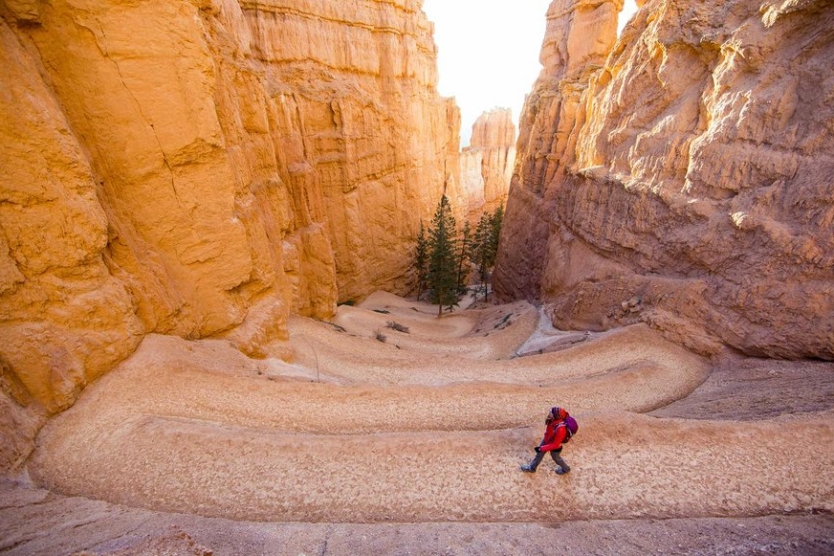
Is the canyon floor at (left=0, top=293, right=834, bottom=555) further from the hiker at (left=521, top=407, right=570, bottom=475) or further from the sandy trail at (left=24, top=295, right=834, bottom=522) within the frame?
the hiker at (left=521, top=407, right=570, bottom=475)

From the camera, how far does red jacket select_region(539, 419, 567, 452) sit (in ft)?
28.3

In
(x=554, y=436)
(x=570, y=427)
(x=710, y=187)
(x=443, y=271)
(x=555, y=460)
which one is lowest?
(x=443, y=271)

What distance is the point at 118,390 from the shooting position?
10.6 m

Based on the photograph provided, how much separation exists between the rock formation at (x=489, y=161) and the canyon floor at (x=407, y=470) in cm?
6643

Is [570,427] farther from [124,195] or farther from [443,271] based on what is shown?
[443,271]

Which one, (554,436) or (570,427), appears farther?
(554,436)

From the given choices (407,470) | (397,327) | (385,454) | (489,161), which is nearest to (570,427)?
(407,470)

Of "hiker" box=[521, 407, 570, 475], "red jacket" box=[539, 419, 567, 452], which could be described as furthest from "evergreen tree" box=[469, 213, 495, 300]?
"red jacket" box=[539, 419, 567, 452]

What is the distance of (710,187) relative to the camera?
697 inches

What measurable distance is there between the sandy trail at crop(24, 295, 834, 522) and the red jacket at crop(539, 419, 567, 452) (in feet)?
2.95

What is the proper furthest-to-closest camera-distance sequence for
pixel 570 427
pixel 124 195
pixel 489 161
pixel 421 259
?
pixel 489 161 < pixel 421 259 < pixel 124 195 < pixel 570 427

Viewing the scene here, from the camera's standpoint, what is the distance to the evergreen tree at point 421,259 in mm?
42469

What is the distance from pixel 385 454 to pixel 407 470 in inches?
27.0

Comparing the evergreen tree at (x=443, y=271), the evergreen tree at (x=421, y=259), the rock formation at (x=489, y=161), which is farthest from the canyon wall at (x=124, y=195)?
the rock formation at (x=489, y=161)
